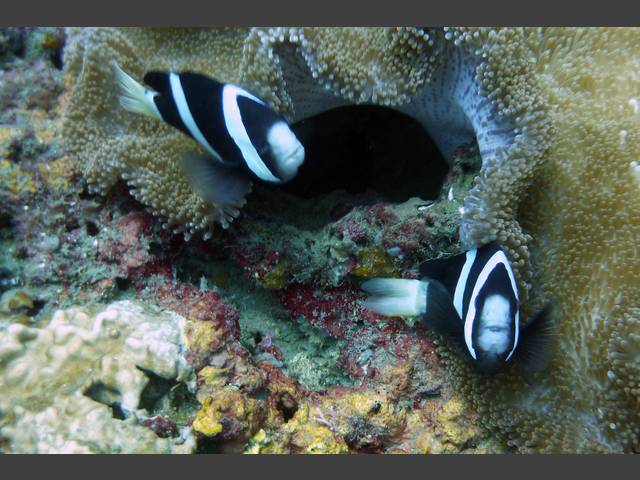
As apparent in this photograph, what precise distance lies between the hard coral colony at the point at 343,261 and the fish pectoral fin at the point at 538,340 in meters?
0.06

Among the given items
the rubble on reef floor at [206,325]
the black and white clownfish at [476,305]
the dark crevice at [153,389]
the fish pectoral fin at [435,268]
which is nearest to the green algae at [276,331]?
the rubble on reef floor at [206,325]

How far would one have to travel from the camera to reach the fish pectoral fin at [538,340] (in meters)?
1.66

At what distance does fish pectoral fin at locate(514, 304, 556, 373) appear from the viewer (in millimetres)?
1655

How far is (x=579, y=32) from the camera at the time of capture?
191 cm

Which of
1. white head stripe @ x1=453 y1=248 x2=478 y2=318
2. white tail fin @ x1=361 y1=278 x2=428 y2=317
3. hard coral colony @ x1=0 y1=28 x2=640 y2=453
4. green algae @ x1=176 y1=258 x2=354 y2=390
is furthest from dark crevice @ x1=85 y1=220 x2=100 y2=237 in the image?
white head stripe @ x1=453 y1=248 x2=478 y2=318

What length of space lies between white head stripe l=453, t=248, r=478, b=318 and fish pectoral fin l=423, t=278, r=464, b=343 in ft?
0.12

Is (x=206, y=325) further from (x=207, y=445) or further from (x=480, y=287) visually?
(x=480, y=287)

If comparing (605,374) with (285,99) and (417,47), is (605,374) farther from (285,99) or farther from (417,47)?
(285,99)

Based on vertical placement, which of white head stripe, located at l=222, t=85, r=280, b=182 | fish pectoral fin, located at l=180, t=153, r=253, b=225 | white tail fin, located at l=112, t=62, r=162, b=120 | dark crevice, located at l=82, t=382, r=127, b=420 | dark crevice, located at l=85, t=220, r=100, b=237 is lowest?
dark crevice, located at l=82, t=382, r=127, b=420

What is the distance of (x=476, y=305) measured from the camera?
1.50m

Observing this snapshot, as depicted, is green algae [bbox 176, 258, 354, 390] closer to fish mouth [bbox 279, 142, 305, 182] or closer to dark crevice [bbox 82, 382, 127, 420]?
dark crevice [bbox 82, 382, 127, 420]

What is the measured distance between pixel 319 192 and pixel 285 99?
33.5 inches

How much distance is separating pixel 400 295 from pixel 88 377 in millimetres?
1149

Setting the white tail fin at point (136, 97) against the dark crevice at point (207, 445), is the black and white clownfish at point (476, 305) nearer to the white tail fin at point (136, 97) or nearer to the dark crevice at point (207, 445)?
the dark crevice at point (207, 445)
